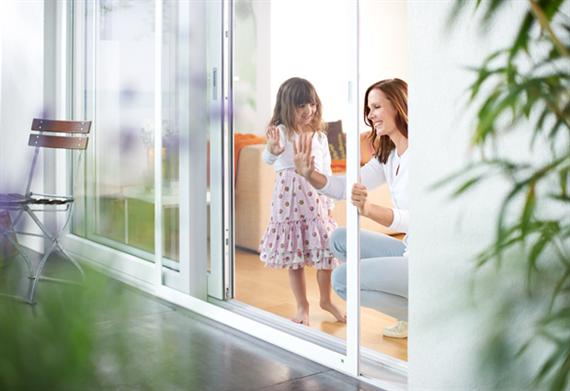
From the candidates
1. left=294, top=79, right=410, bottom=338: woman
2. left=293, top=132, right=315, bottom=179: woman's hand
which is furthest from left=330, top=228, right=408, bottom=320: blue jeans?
left=293, top=132, right=315, bottom=179: woman's hand

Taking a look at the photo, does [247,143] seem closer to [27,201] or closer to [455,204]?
[455,204]

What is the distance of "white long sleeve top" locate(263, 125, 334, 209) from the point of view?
3.07 m


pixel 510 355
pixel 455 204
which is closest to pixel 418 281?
pixel 455 204

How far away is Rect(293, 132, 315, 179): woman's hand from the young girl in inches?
0.7

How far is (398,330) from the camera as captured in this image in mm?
2961

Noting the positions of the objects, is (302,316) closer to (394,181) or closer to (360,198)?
(360,198)

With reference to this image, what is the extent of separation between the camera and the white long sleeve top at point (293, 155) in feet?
10.1

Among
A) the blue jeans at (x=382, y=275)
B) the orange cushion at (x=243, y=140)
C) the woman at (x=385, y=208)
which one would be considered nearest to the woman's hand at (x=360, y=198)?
the woman at (x=385, y=208)

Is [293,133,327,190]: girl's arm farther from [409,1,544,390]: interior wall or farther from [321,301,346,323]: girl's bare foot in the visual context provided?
[409,1,544,390]: interior wall

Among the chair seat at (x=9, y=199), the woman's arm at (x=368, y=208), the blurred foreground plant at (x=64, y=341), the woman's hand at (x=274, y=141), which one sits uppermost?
the woman's hand at (x=274, y=141)

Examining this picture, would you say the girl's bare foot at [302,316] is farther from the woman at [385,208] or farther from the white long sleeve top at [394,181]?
the white long sleeve top at [394,181]

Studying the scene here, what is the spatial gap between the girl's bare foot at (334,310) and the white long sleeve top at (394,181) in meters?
0.46

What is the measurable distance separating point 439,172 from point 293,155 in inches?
38.2

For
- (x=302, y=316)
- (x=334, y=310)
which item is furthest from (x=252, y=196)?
(x=334, y=310)
